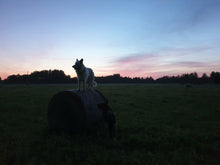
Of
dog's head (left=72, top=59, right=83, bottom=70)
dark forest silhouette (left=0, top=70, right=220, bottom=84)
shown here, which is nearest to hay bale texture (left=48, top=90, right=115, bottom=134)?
dog's head (left=72, top=59, right=83, bottom=70)

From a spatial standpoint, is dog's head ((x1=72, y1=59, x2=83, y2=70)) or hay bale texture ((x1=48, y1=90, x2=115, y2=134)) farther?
hay bale texture ((x1=48, y1=90, x2=115, y2=134))

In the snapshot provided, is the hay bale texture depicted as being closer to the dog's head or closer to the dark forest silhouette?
the dog's head

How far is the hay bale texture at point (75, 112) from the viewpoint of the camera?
6.79 m

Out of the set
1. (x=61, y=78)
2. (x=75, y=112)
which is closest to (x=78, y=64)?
(x=75, y=112)

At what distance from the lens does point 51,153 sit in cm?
516

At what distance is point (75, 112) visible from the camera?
6914mm

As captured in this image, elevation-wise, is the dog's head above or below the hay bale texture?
above

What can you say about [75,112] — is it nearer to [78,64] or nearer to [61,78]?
[78,64]

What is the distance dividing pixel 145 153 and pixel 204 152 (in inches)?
83.3

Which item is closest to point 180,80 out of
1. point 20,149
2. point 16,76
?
point 16,76

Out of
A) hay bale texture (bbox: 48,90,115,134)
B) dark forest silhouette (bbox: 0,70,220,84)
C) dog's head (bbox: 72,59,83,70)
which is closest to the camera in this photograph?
dog's head (bbox: 72,59,83,70)

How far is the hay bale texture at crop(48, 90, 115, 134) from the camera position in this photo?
679 centimetres

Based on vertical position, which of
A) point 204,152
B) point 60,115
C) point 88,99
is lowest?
point 204,152

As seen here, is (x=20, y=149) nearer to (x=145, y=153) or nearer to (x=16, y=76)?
(x=145, y=153)
